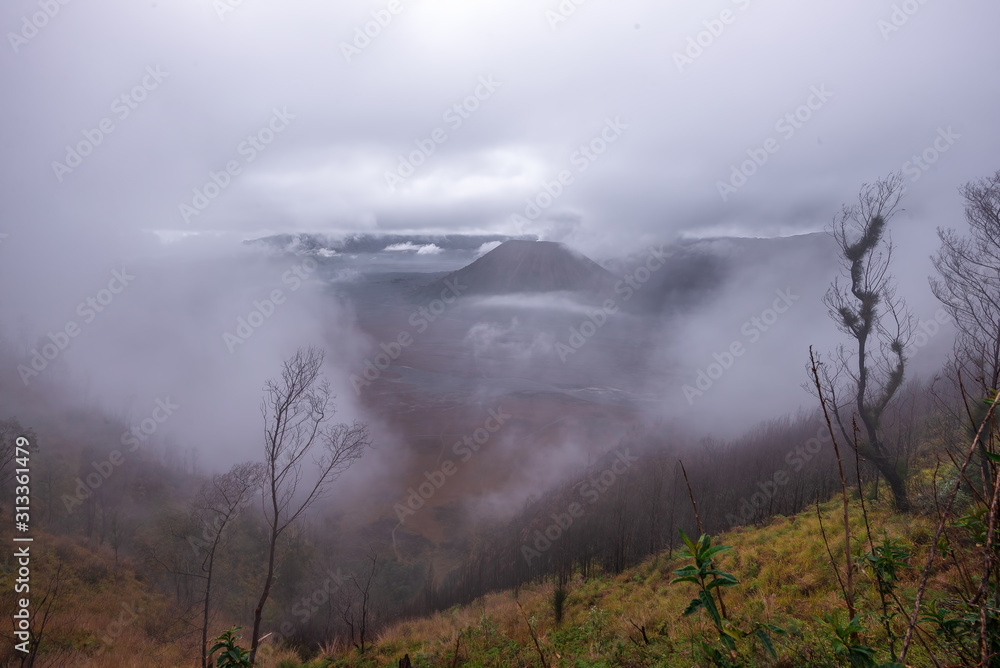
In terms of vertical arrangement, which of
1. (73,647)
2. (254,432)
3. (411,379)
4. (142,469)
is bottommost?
(73,647)

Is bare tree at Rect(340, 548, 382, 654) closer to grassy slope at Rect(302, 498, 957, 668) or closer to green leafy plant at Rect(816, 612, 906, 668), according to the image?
grassy slope at Rect(302, 498, 957, 668)

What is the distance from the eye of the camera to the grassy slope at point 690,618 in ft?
19.6

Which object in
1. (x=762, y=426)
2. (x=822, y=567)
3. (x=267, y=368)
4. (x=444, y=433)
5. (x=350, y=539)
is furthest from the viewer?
(x=267, y=368)

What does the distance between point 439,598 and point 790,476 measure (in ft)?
133

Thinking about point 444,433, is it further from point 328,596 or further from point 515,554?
point 328,596

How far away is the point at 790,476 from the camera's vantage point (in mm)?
51188

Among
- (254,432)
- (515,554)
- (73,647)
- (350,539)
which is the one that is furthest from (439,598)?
(254,432)
